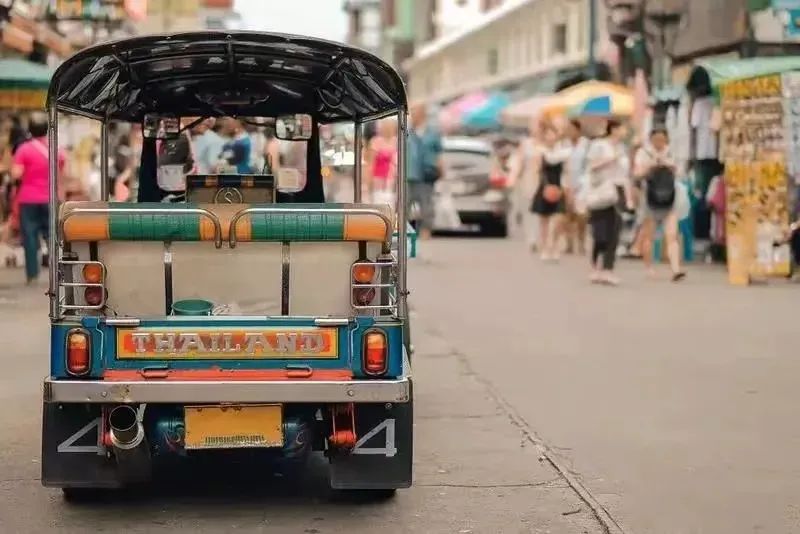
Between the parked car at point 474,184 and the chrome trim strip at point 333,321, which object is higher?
the parked car at point 474,184

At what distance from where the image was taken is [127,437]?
21.5 feet

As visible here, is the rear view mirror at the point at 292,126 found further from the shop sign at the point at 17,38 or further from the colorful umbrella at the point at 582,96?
the colorful umbrella at the point at 582,96

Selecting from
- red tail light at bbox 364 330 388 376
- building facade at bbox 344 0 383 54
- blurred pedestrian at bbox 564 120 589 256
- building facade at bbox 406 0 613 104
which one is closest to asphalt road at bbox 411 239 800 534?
red tail light at bbox 364 330 388 376

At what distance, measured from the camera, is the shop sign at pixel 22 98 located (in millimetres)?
22000

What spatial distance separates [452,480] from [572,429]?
1.53 meters

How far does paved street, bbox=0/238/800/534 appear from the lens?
6.75 m

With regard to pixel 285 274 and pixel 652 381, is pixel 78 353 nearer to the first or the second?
pixel 285 274

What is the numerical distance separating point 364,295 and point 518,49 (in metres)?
52.0

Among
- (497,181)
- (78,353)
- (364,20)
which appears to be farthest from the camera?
(364,20)

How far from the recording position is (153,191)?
9.05 meters

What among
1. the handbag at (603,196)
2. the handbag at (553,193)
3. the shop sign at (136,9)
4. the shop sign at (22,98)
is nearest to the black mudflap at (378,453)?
the handbag at (603,196)

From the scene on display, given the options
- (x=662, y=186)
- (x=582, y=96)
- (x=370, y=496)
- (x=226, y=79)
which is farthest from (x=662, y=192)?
(x=370, y=496)

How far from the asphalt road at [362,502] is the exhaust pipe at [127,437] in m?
0.26

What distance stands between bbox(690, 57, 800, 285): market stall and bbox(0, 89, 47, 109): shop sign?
9.59 m
